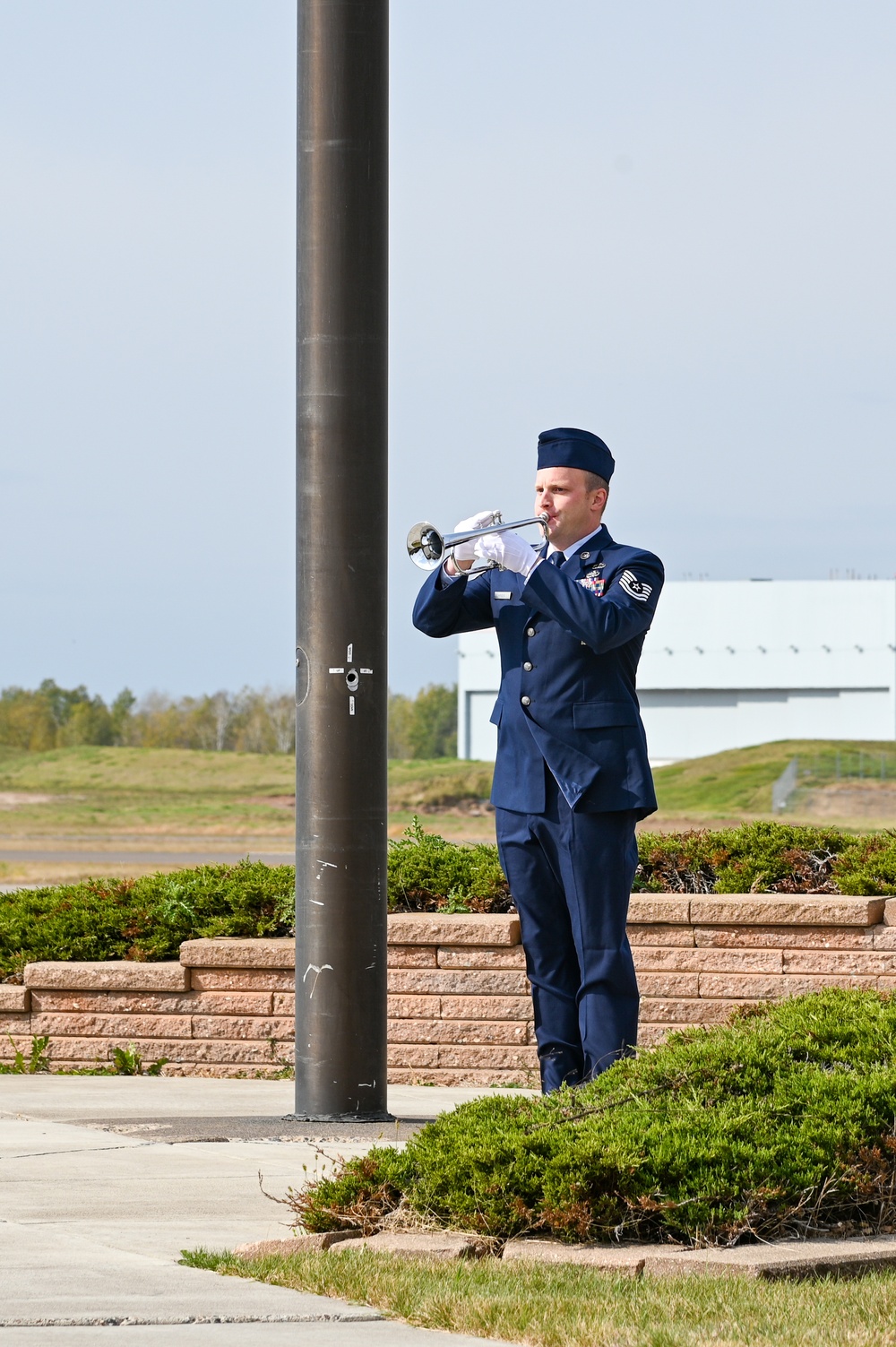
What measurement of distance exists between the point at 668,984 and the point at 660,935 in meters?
0.22

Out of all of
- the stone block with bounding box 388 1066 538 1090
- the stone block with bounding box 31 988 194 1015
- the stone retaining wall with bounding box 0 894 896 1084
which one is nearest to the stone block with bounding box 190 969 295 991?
the stone retaining wall with bounding box 0 894 896 1084

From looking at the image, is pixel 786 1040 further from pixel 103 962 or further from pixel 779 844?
pixel 103 962

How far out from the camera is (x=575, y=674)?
18.5 feet

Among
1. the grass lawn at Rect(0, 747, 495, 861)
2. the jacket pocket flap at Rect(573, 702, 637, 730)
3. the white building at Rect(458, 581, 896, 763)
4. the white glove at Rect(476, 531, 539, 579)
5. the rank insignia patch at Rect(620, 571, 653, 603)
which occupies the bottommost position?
the grass lawn at Rect(0, 747, 495, 861)

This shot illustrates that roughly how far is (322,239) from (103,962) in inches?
146

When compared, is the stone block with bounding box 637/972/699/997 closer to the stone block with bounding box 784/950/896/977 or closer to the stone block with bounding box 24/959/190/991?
the stone block with bounding box 784/950/896/977

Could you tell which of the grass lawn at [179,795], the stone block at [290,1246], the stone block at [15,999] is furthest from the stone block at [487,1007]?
the grass lawn at [179,795]

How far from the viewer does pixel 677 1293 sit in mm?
3742

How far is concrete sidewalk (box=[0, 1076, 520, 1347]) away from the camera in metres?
3.54

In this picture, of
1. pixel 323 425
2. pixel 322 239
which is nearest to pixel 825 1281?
pixel 323 425

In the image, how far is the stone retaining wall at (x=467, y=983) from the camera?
787 cm

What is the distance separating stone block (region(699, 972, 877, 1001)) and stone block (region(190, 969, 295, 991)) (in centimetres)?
185

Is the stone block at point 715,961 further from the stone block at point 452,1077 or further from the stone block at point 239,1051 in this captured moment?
the stone block at point 239,1051

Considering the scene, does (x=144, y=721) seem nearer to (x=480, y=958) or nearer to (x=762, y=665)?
(x=762, y=665)
